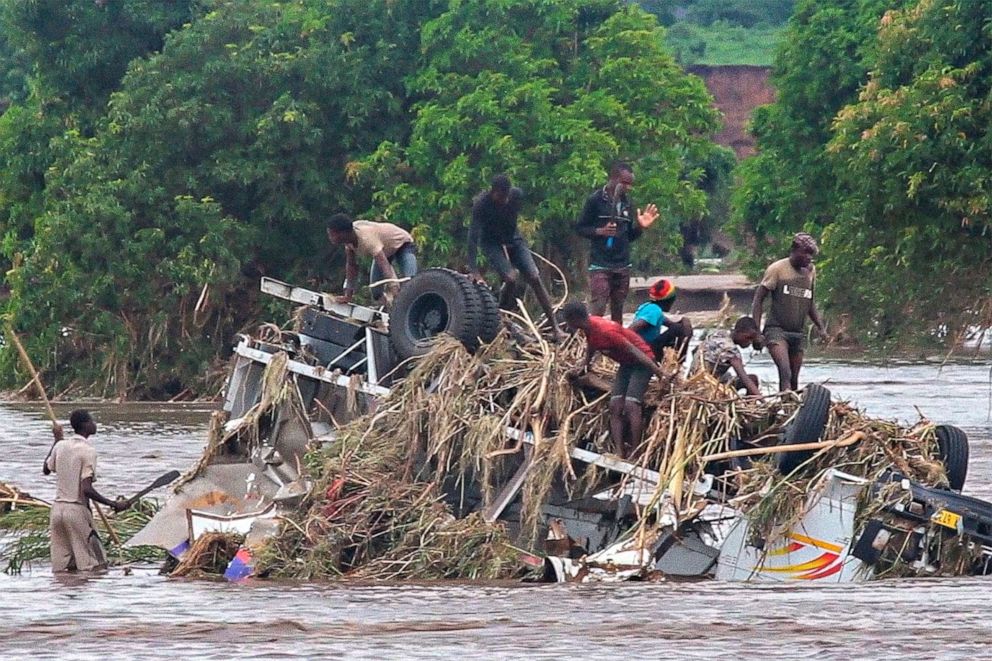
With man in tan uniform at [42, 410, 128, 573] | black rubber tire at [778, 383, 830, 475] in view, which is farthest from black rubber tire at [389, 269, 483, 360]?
black rubber tire at [778, 383, 830, 475]

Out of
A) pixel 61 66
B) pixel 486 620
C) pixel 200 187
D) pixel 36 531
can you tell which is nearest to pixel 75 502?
pixel 36 531

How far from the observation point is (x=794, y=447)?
13.0 metres

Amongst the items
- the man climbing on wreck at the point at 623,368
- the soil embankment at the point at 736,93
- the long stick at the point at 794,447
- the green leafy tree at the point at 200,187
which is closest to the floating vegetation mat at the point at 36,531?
the man climbing on wreck at the point at 623,368

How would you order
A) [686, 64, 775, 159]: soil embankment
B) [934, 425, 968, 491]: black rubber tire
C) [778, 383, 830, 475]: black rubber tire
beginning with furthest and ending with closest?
[686, 64, 775, 159]: soil embankment, [934, 425, 968, 491]: black rubber tire, [778, 383, 830, 475]: black rubber tire

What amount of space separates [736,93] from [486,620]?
61.8 metres

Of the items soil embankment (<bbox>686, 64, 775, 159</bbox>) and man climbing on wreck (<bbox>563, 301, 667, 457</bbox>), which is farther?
soil embankment (<bbox>686, 64, 775, 159</bbox>)

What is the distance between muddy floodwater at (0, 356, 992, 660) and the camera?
11289 millimetres

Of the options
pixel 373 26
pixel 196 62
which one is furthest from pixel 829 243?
pixel 196 62

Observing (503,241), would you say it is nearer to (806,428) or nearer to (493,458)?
(493,458)

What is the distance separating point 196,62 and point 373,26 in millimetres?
3222

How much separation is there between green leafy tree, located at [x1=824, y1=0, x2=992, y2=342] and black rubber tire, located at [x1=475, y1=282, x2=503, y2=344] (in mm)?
12117

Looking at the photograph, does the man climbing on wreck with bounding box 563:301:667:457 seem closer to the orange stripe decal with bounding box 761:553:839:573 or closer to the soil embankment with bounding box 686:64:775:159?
the orange stripe decal with bounding box 761:553:839:573

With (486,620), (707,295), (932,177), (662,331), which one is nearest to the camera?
(486,620)

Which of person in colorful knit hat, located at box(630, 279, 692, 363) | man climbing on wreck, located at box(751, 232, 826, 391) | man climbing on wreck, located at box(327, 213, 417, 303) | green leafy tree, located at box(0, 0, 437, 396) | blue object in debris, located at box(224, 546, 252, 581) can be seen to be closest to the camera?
person in colorful knit hat, located at box(630, 279, 692, 363)
